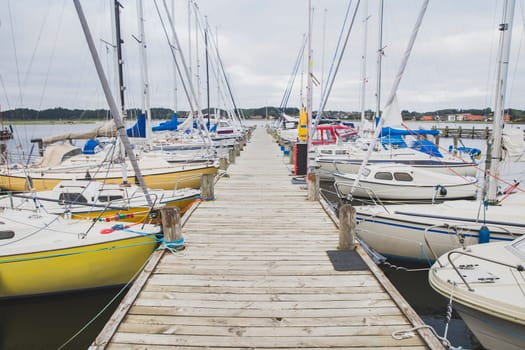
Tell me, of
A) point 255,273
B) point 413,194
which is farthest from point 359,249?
point 413,194

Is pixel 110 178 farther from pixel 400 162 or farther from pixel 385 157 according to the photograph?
pixel 400 162

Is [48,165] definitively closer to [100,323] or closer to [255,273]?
[100,323]

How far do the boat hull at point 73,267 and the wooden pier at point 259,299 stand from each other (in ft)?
4.08

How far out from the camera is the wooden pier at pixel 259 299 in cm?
367

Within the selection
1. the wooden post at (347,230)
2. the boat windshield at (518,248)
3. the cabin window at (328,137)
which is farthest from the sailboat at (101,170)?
the boat windshield at (518,248)

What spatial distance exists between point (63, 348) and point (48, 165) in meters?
13.4

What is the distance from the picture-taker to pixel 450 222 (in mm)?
7855

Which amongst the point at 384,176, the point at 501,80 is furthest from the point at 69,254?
the point at 384,176

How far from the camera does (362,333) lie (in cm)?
378

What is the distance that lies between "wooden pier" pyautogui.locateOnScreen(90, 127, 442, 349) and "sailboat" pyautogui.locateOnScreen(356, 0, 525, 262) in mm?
1865

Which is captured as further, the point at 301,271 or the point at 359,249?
the point at 359,249

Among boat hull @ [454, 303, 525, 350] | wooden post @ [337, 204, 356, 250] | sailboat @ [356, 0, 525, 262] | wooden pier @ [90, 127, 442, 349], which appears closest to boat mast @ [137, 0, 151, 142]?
wooden pier @ [90, 127, 442, 349]

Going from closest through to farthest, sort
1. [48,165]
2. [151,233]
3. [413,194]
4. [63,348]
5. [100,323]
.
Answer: [63,348] < [100,323] < [151,233] < [413,194] < [48,165]

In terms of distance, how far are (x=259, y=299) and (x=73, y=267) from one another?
4.09 meters
